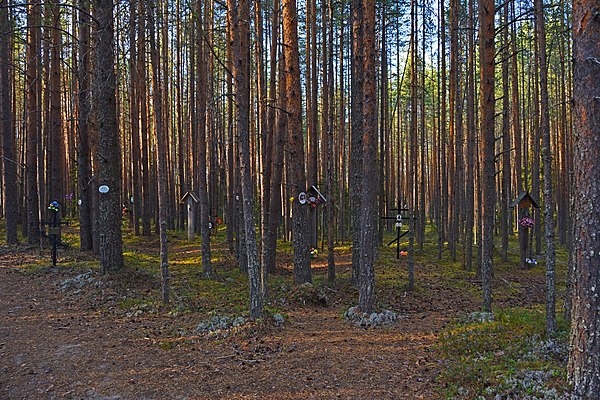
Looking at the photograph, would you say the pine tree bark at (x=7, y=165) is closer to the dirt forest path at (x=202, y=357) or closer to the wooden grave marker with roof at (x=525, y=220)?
the dirt forest path at (x=202, y=357)

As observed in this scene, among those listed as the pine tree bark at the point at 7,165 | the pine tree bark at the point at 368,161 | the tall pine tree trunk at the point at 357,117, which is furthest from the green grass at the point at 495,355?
the pine tree bark at the point at 7,165

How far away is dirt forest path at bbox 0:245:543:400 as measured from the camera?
5254 mm

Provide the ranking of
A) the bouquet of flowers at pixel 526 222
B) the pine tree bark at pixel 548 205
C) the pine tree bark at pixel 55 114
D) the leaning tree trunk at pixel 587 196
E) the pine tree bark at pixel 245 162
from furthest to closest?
the pine tree bark at pixel 55 114 → the bouquet of flowers at pixel 526 222 → the pine tree bark at pixel 245 162 → the pine tree bark at pixel 548 205 → the leaning tree trunk at pixel 587 196

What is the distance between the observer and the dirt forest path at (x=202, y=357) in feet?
17.2

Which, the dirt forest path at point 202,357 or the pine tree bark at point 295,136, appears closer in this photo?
the dirt forest path at point 202,357

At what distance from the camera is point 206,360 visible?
20.3ft

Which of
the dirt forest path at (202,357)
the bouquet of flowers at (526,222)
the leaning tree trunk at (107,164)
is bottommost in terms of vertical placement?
the dirt forest path at (202,357)

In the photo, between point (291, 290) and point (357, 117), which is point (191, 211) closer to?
point (291, 290)

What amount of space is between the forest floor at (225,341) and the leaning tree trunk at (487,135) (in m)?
0.88

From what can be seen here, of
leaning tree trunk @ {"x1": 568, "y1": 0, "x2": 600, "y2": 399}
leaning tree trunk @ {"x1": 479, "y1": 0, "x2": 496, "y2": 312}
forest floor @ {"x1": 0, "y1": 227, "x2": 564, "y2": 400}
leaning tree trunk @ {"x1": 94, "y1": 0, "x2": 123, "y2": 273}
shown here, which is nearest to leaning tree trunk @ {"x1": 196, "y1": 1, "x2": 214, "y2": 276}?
forest floor @ {"x1": 0, "y1": 227, "x2": 564, "y2": 400}

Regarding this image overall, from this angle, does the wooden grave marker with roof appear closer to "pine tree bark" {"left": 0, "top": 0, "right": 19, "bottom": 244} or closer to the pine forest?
the pine forest

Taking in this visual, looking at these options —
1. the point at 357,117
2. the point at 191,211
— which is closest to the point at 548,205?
the point at 357,117

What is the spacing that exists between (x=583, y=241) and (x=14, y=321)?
338 inches

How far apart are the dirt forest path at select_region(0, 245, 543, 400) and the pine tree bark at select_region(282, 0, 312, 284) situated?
5.04ft
